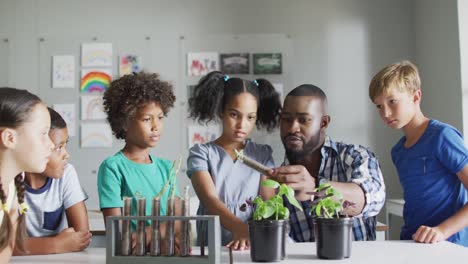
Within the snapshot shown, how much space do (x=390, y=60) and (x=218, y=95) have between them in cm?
232

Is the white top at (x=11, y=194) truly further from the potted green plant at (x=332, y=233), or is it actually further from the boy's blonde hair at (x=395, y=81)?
the boy's blonde hair at (x=395, y=81)

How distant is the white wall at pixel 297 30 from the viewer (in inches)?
140

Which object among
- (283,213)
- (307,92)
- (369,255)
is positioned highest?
(307,92)

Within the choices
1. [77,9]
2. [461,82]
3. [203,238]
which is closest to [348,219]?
[203,238]

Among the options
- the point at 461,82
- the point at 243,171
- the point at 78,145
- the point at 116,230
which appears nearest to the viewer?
the point at 116,230

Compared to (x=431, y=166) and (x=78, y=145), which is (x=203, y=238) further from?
(x=78, y=145)

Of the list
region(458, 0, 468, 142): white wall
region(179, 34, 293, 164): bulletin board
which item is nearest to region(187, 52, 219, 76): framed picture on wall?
region(179, 34, 293, 164): bulletin board

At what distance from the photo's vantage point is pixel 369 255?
118 cm

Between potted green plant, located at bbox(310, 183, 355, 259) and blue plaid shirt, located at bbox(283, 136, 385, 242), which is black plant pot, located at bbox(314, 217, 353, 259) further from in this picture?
blue plaid shirt, located at bbox(283, 136, 385, 242)

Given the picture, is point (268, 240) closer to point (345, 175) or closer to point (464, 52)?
point (345, 175)

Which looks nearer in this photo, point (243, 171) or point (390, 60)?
point (243, 171)

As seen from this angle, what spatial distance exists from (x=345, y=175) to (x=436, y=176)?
0.31 meters

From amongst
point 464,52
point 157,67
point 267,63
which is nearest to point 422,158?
point 464,52

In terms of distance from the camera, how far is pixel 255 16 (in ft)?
11.8
